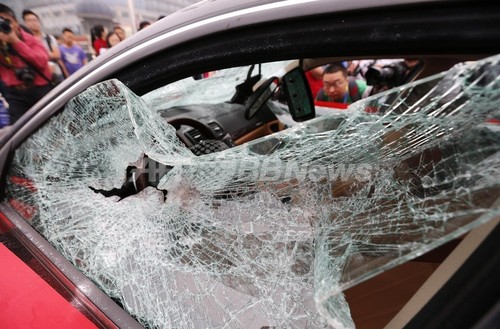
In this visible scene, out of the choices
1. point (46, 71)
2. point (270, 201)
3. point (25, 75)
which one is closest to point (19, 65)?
point (25, 75)

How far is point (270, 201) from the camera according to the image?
1028 millimetres

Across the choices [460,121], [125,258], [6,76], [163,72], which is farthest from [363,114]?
[6,76]

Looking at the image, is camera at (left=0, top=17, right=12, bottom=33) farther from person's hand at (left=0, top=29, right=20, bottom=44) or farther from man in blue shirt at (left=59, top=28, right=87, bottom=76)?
A: man in blue shirt at (left=59, top=28, right=87, bottom=76)

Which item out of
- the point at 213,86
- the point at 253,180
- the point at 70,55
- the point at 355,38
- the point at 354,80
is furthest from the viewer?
the point at 70,55

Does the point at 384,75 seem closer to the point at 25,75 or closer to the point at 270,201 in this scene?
the point at 270,201

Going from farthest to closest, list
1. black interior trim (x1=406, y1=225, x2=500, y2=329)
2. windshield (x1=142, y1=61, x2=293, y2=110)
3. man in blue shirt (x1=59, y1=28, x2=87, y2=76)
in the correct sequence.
A: man in blue shirt (x1=59, y1=28, x2=87, y2=76), windshield (x1=142, y1=61, x2=293, y2=110), black interior trim (x1=406, y1=225, x2=500, y2=329)

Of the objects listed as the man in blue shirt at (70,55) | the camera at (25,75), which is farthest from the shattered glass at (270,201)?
the man in blue shirt at (70,55)

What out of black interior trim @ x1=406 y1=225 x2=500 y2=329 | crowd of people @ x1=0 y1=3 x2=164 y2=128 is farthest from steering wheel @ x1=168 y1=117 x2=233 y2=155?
crowd of people @ x1=0 y1=3 x2=164 y2=128

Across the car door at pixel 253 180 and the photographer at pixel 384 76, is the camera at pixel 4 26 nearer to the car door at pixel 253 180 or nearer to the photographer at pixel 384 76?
the car door at pixel 253 180

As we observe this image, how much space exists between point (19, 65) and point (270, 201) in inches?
206

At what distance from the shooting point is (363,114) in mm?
820

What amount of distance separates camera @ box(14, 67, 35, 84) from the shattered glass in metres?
4.12

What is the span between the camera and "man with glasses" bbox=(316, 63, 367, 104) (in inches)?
A: 138

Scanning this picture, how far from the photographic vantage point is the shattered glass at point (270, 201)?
0.66 meters
